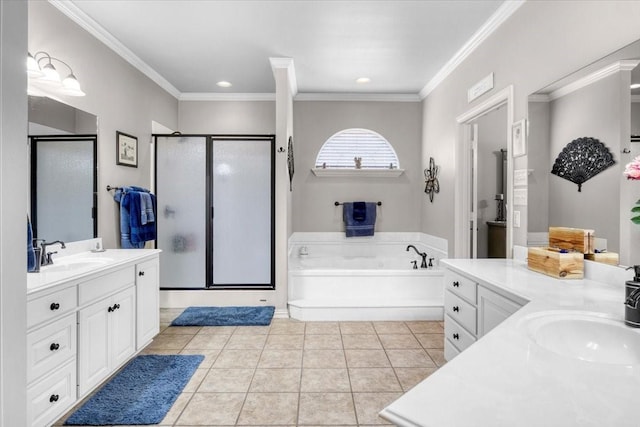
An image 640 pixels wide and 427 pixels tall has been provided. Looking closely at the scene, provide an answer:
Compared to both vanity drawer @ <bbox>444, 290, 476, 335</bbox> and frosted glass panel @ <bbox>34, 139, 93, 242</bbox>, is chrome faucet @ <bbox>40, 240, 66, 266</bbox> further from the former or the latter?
vanity drawer @ <bbox>444, 290, 476, 335</bbox>

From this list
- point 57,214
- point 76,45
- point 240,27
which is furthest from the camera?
point 240,27

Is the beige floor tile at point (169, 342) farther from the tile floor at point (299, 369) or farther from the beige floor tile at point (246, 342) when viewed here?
the beige floor tile at point (246, 342)

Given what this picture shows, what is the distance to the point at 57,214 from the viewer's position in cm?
249

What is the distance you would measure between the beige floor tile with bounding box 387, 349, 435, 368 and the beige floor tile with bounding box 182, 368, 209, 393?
1.36 metres

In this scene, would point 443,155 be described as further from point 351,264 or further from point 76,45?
point 76,45

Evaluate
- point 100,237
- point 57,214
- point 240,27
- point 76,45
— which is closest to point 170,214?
point 100,237

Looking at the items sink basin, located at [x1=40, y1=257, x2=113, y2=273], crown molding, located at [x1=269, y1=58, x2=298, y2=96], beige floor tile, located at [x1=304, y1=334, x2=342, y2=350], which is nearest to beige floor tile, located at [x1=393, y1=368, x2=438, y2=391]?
beige floor tile, located at [x1=304, y1=334, x2=342, y2=350]

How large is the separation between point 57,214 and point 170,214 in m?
1.43

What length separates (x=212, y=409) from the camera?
Result: 6.68ft

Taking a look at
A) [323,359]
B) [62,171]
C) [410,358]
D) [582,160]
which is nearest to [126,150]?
[62,171]

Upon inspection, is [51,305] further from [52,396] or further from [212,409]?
[212,409]

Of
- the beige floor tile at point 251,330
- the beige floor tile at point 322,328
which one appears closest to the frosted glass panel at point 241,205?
the beige floor tile at point 251,330

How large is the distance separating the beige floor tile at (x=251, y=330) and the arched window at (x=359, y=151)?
7.68 ft

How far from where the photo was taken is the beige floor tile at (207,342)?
294 centimetres
